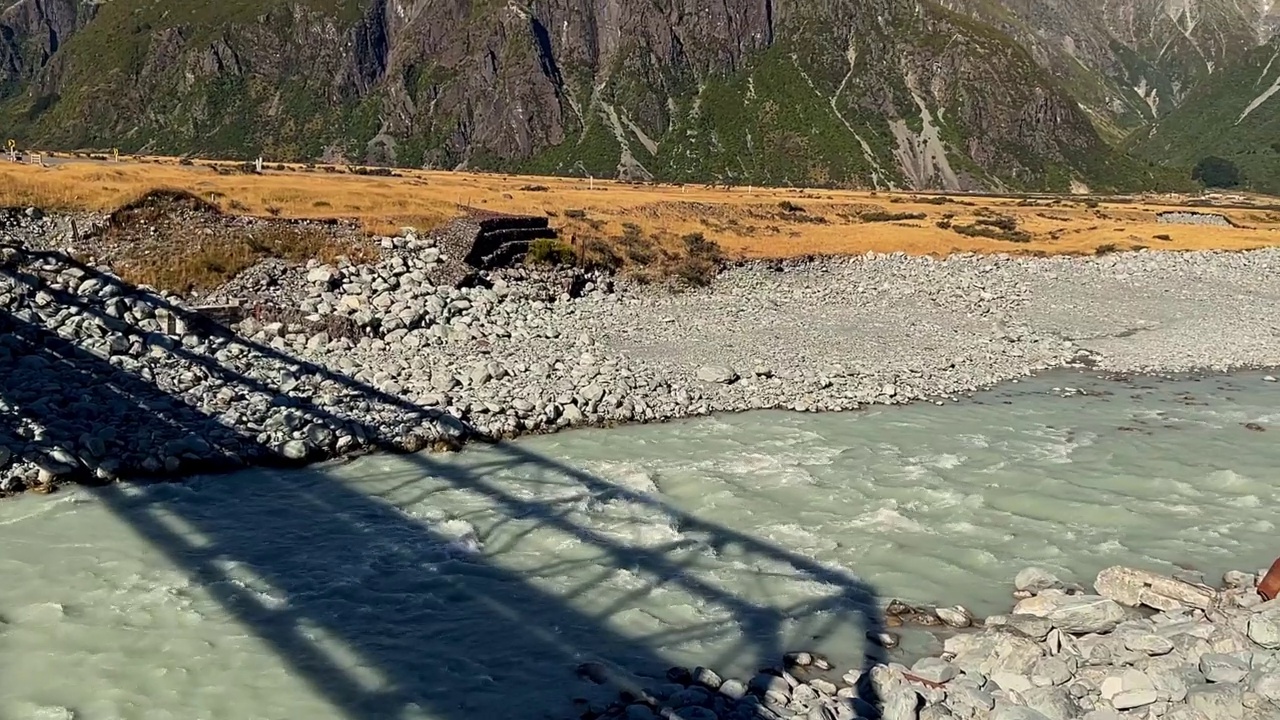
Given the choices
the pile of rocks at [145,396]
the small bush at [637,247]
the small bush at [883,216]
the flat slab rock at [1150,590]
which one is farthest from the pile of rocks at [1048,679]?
the small bush at [883,216]

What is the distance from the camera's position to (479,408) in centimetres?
1967

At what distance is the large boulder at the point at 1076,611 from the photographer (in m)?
10.7

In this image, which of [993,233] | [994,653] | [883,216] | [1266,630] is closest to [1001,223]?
[993,233]

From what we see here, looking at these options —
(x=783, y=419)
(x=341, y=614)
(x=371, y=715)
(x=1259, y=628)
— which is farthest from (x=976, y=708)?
(x=783, y=419)

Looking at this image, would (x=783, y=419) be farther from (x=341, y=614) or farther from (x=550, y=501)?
(x=341, y=614)

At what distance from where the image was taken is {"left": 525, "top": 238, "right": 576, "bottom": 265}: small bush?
112 feet

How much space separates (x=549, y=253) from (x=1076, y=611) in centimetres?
2652

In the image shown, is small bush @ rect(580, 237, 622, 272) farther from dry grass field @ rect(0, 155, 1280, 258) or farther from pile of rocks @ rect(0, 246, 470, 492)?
pile of rocks @ rect(0, 246, 470, 492)

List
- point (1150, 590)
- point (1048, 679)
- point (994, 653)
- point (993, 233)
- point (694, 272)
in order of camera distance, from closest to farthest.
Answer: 1. point (1048, 679)
2. point (994, 653)
3. point (1150, 590)
4. point (694, 272)
5. point (993, 233)

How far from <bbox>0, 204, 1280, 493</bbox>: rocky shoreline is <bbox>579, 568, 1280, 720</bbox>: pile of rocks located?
1046cm

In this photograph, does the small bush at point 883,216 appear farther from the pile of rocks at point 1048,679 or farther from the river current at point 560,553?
the pile of rocks at point 1048,679

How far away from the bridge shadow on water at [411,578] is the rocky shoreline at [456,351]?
46 centimetres

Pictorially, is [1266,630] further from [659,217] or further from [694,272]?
[659,217]

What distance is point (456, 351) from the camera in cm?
2438
